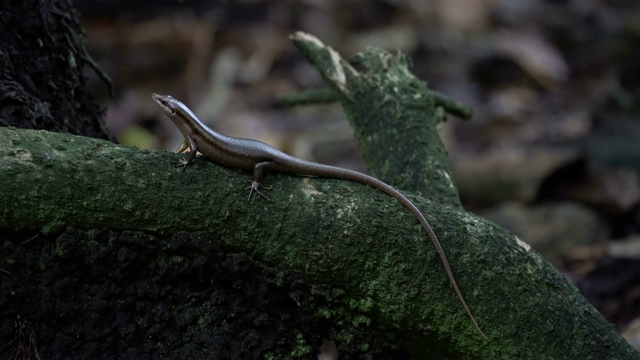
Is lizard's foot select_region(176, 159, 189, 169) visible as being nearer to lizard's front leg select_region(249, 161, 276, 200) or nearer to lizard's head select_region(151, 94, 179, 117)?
lizard's front leg select_region(249, 161, 276, 200)

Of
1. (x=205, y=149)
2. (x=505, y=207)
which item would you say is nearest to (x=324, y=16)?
(x=505, y=207)

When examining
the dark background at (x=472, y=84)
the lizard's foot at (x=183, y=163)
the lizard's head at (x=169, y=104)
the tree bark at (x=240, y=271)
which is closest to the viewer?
the tree bark at (x=240, y=271)

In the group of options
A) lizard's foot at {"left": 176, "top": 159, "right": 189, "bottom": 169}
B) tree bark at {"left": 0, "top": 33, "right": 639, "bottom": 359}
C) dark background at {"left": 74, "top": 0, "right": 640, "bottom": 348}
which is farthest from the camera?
dark background at {"left": 74, "top": 0, "right": 640, "bottom": 348}

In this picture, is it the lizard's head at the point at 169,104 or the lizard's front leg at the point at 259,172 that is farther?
the lizard's head at the point at 169,104

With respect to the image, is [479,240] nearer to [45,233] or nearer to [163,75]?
[45,233]

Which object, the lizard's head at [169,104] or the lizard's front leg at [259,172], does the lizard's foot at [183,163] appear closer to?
the lizard's front leg at [259,172]

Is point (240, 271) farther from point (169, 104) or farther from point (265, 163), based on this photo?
point (169, 104)

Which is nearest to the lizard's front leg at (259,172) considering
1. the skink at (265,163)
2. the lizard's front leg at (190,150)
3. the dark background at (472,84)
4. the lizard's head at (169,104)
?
the skink at (265,163)

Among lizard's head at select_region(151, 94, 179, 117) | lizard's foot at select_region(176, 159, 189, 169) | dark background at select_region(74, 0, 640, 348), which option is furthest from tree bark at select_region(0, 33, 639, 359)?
dark background at select_region(74, 0, 640, 348)
